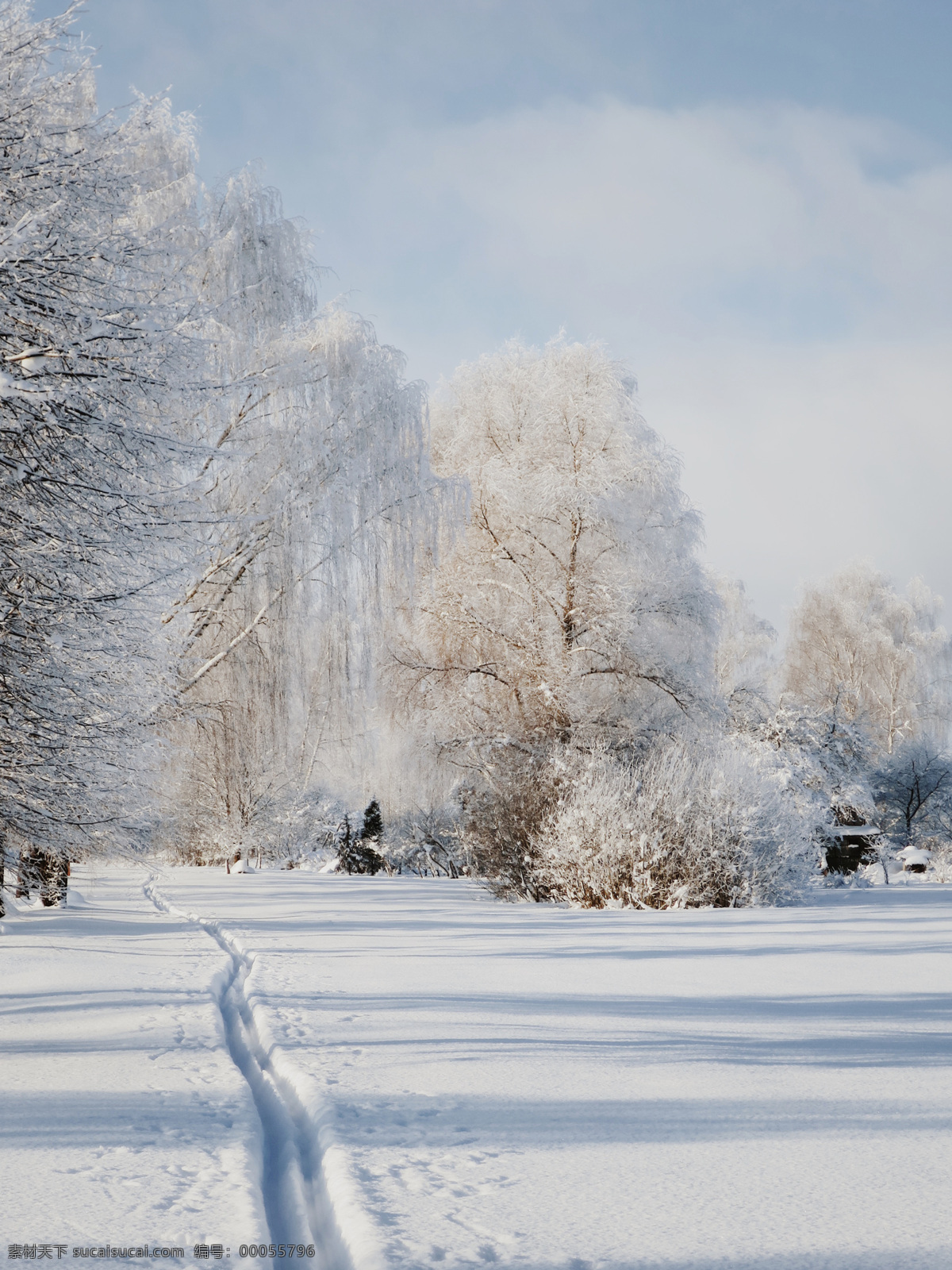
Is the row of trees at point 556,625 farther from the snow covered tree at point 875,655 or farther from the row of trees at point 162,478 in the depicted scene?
the snow covered tree at point 875,655

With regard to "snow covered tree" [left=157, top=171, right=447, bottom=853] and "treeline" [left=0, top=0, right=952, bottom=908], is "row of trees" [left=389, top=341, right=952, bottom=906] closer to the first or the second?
"treeline" [left=0, top=0, right=952, bottom=908]

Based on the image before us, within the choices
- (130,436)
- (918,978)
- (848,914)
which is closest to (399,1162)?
(130,436)

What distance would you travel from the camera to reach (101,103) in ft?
28.3

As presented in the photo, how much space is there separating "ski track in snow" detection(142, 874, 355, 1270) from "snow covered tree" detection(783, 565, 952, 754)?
2943 centimetres

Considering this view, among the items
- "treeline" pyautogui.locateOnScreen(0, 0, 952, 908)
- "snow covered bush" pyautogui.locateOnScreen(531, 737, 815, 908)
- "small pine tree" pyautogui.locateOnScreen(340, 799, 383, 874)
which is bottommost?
"small pine tree" pyautogui.locateOnScreen(340, 799, 383, 874)

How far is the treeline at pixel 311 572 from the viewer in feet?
15.3

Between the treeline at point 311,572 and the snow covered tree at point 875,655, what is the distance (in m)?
8.23

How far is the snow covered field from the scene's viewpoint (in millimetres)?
2111

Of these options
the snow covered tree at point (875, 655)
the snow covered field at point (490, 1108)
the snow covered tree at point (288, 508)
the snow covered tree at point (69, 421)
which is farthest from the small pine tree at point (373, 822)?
the snow covered tree at point (69, 421)

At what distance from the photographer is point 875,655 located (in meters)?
31.5

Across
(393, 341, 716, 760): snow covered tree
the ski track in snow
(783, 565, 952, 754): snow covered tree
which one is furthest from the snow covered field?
(783, 565, 952, 754): snow covered tree

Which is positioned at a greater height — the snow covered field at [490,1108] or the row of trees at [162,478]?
the row of trees at [162,478]

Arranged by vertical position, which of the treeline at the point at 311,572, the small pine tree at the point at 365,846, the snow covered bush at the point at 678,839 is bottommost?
the small pine tree at the point at 365,846

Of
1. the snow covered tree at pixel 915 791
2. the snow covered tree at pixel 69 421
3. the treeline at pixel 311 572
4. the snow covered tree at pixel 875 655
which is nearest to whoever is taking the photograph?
the snow covered tree at pixel 69 421
